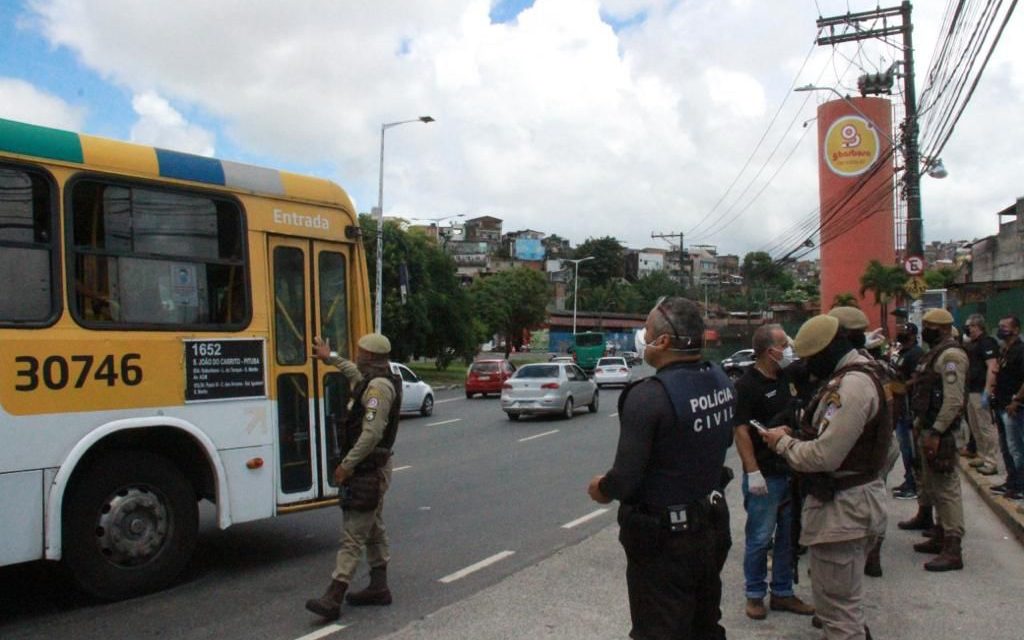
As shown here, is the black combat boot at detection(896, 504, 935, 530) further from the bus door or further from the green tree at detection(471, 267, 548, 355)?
the green tree at detection(471, 267, 548, 355)

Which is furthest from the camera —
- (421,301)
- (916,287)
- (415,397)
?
(421,301)

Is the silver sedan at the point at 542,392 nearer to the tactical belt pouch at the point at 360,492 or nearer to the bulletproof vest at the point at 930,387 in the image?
the bulletproof vest at the point at 930,387

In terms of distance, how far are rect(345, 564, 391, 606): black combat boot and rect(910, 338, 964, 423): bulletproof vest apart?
4317mm

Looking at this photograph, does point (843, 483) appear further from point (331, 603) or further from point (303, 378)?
point (303, 378)

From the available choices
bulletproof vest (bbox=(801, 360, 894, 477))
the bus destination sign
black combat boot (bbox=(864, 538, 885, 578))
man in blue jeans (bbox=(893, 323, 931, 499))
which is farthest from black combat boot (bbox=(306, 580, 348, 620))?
man in blue jeans (bbox=(893, 323, 931, 499))

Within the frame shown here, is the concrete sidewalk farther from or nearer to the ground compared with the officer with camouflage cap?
nearer to the ground

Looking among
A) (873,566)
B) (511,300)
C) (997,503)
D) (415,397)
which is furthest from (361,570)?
(511,300)

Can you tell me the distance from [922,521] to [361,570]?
5059mm

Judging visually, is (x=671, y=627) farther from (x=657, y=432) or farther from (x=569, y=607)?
(x=569, y=607)

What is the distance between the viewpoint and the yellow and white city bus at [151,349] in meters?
5.57

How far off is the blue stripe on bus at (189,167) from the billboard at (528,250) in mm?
121517

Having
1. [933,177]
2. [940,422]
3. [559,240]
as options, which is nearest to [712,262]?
[559,240]

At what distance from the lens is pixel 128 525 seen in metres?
6.00

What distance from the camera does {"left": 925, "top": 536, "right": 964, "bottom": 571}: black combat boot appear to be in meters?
6.50
